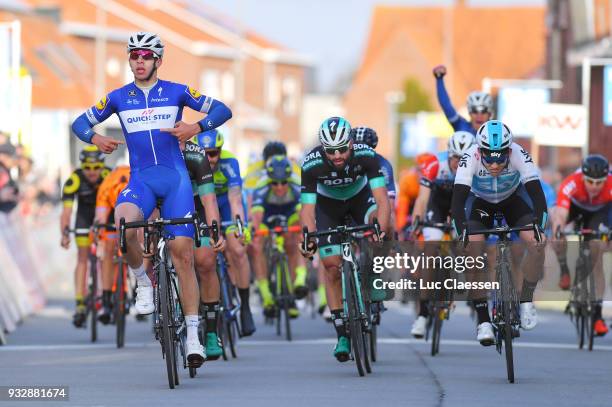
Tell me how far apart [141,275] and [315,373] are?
184 cm

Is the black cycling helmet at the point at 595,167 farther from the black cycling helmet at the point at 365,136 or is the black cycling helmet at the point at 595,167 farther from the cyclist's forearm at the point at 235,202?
the cyclist's forearm at the point at 235,202

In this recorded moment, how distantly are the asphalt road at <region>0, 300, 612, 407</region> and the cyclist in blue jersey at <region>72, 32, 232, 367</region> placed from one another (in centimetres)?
73

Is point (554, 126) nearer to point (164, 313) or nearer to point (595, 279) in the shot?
point (595, 279)

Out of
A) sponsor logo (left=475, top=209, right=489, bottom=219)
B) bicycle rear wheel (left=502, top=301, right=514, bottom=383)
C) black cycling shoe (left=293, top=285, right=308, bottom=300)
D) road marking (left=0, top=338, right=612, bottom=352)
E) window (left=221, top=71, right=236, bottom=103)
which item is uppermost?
window (left=221, top=71, right=236, bottom=103)

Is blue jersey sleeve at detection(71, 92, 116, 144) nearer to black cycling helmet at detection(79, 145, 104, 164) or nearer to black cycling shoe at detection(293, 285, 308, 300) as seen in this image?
black cycling helmet at detection(79, 145, 104, 164)

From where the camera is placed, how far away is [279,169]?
19.0 metres

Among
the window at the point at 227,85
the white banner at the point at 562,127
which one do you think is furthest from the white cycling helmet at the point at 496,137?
the window at the point at 227,85

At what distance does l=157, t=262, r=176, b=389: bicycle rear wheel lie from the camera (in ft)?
38.6

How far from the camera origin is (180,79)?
82.6 m

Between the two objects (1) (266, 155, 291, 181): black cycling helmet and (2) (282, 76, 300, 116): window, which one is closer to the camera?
(1) (266, 155, 291, 181): black cycling helmet

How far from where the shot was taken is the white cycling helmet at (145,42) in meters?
12.3

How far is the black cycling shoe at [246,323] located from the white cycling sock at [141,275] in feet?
11.7

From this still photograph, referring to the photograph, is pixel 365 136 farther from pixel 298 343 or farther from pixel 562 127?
pixel 562 127

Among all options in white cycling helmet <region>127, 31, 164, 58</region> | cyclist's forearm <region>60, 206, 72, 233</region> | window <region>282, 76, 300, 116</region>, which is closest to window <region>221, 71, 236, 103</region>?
Result: window <region>282, 76, 300, 116</region>
